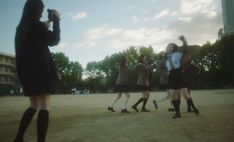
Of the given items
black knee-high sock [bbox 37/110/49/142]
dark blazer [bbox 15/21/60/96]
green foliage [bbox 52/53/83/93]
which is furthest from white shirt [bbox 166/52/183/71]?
green foliage [bbox 52/53/83/93]

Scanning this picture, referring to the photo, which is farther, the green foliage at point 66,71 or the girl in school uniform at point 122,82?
the green foliage at point 66,71

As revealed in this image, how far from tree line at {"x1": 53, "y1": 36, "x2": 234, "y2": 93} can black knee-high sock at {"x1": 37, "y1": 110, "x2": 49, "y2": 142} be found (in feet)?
27.1

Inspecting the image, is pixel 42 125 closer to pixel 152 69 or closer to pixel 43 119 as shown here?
pixel 43 119

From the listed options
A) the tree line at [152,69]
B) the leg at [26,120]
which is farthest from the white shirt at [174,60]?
the leg at [26,120]

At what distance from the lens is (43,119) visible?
430cm

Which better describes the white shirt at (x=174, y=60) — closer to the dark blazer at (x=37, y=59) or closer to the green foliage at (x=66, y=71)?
the dark blazer at (x=37, y=59)

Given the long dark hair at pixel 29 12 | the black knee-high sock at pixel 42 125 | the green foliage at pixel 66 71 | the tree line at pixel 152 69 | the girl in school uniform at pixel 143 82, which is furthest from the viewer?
the green foliage at pixel 66 71

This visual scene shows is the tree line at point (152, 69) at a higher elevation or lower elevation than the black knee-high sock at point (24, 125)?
higher

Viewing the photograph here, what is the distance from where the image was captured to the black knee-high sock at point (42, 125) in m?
4.21

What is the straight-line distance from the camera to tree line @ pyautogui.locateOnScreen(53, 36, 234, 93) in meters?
71.9

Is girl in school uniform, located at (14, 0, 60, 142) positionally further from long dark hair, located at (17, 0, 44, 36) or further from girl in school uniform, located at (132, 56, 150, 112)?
girl in school uniform, located at (132, 56, 150, 112)

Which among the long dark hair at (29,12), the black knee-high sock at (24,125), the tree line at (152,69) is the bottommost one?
the black knee-high sock at (24,125)

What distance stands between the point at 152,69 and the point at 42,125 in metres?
75.8

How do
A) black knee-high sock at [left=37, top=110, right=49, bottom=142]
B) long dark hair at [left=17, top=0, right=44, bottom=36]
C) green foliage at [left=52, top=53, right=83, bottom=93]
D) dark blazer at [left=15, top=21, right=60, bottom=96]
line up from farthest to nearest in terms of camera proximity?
1. green foliage at [left=52, top=53, right=83, bottom=93]
2. long dark hair at [left=17, top=0, right=44, bottom=36]
3. dark blazer at [left=15, top=21, right=60, bottom=96]
4. black knee-high sock at [left=37, top=110, right=49, bottom=142]
